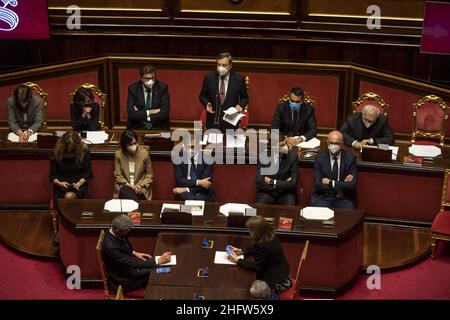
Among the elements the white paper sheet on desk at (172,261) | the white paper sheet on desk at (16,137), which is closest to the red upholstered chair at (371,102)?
the white paper sheet on desk at (172,261)

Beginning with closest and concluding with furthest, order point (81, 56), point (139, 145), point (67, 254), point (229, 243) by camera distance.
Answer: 1. point (229, 243)
2. point (67, 254)
3. point (139, 145)
4. point (81, 56)

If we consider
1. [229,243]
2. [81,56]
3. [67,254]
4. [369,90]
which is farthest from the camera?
[81,56]

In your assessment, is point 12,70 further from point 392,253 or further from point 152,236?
point 392,253

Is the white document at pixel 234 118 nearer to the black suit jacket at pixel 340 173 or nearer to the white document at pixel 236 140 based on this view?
the white document at pixel 236 140

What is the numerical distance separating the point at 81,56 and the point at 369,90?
3.85m

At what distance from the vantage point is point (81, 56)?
1085cm

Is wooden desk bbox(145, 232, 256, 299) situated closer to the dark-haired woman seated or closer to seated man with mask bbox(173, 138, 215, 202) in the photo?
seated man with mask bbox(173, 138, 215, 202)

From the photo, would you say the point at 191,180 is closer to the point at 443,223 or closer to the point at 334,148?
the point at 334,148

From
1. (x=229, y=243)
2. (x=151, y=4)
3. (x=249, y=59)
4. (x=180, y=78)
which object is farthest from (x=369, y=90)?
(x=229, y=243)

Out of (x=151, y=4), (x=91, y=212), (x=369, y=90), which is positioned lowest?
(x=91, y=212)

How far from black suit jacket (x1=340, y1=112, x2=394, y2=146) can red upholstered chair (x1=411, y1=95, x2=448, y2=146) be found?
585 millimetres

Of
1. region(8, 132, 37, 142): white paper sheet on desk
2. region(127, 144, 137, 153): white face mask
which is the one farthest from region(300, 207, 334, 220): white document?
A: region(8, 132, 37, 142): white paper sheet on desk

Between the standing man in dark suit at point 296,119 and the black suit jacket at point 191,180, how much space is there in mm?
1057

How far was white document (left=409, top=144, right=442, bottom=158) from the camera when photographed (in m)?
8.66
